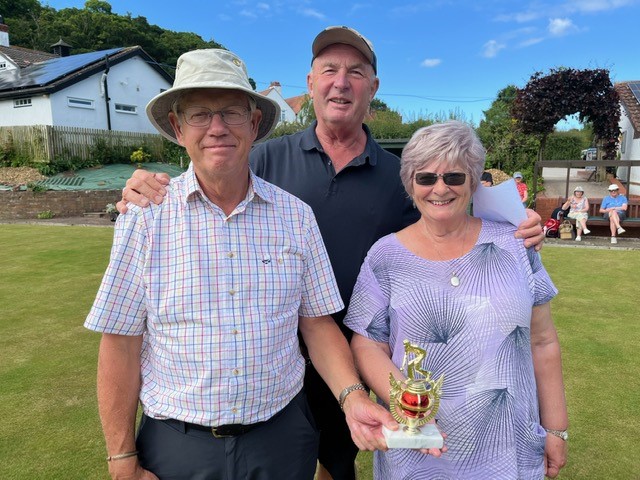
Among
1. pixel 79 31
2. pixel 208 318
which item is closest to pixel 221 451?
pixel 208 318

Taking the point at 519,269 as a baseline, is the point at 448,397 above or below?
below

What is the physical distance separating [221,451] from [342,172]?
1474 millimetres

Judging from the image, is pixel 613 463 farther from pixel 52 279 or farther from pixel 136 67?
pixel 136 67

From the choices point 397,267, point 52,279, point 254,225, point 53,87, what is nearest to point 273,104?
point 254,225

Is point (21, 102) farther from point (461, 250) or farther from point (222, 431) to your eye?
point (461, 250)

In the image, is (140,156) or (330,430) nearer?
(330,430)

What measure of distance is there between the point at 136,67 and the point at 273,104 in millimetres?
26761

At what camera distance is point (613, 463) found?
3049mm

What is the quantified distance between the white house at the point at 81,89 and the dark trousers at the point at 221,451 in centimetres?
2320

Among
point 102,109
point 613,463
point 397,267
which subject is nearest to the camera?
point 397,267

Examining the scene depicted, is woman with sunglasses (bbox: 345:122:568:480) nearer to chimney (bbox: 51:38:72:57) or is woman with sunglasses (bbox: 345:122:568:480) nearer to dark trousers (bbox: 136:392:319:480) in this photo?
dark trousers (bbox: 136:392:319:480)

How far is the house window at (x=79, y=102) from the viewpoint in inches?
864

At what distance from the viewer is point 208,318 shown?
163cm

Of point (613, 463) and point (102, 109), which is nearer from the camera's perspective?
point (613, 463)
